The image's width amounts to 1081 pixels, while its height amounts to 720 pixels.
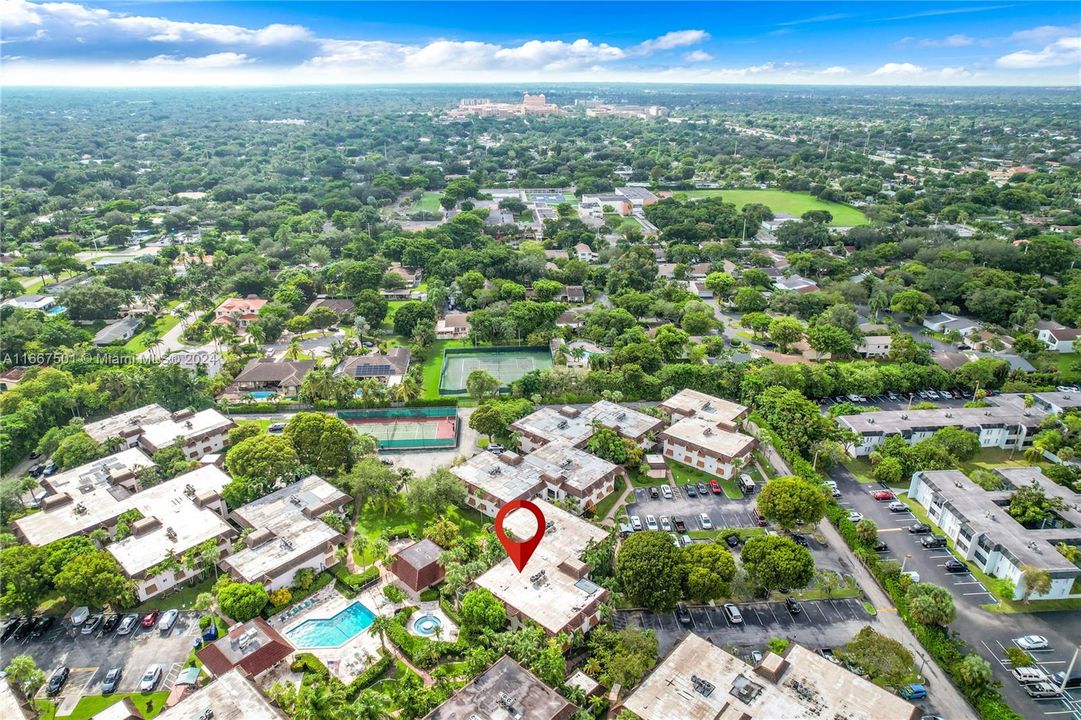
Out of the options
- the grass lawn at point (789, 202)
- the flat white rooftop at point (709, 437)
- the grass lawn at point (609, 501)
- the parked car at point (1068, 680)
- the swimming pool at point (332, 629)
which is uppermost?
the grass lawn at point (789, 202)

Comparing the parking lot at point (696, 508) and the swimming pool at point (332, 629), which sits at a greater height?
the parking lot at point (696, 508)

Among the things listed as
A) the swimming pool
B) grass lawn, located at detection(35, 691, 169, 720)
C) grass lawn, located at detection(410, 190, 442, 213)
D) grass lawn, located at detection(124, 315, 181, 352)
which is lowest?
grass lawn, located at detection(35, 691, 169, 720)

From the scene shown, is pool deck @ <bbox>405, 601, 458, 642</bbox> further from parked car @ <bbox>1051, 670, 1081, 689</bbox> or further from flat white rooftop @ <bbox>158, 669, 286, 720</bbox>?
parked car @ <bbox>1051, 670, 1081, 689</bbox>

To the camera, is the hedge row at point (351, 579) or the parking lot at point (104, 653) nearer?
the parking lot at point (104, 653)

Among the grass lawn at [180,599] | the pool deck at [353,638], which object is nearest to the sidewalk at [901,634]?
the pool deck at [353,638]

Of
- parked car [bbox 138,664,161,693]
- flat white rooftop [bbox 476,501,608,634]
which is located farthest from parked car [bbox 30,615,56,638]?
flat white rooftop [bbox 476,501,608,634]

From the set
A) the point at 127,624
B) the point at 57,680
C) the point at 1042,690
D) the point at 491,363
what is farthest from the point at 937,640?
the point at 491,363

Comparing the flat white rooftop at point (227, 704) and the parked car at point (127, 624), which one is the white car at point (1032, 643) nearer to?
the flat white rooftop at point (227, 704)
